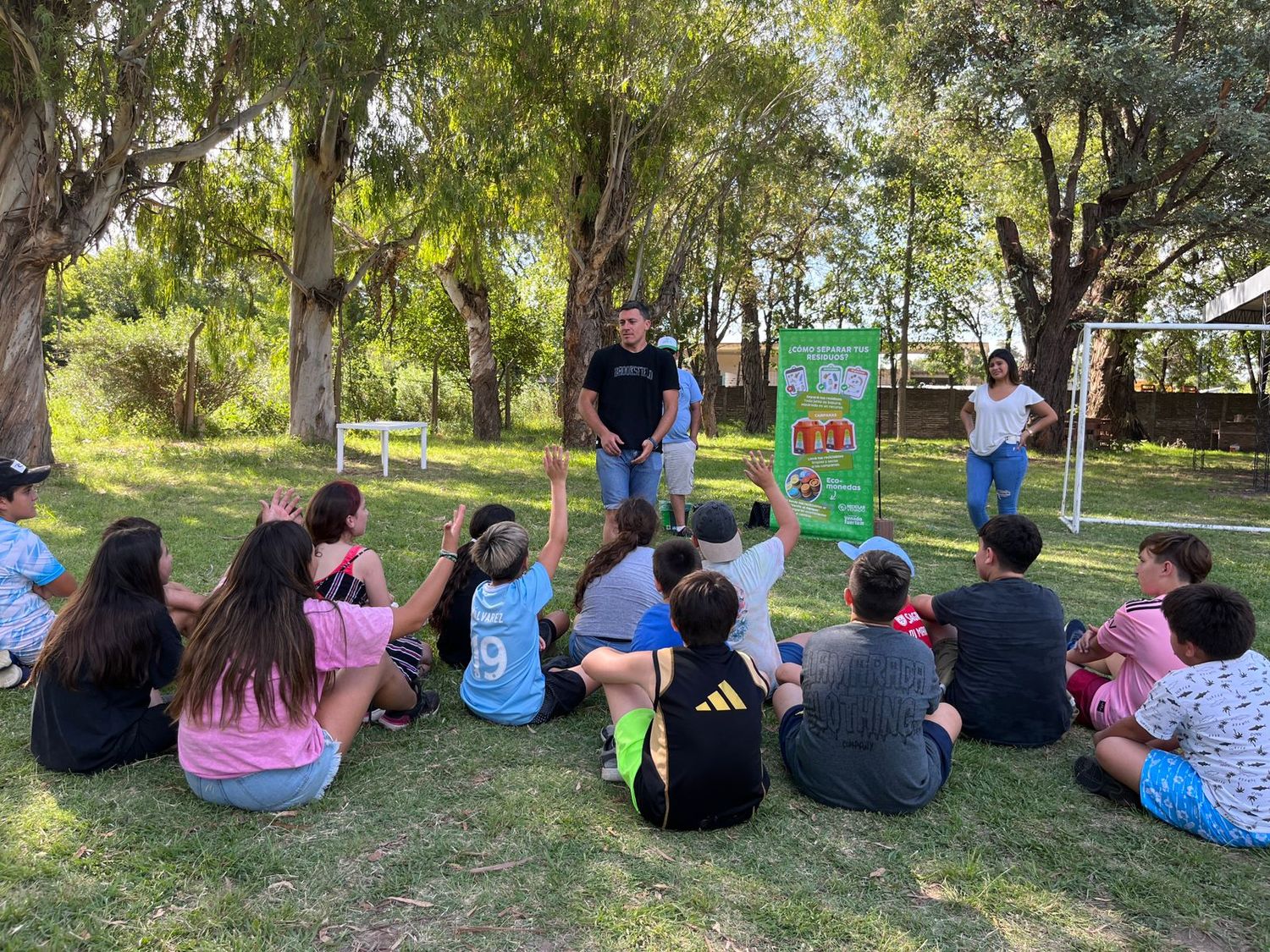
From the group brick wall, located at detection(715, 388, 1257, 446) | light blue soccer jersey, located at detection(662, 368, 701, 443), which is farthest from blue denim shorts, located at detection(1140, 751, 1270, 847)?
brick wall, located at detection(715, 388, 1257, 446)

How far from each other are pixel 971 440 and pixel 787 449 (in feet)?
5.43

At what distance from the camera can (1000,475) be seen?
277 inches

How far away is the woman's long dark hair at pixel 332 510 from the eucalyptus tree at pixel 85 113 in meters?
7.03

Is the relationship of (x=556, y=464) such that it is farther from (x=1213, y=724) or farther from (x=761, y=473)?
(x=1213, y=724)

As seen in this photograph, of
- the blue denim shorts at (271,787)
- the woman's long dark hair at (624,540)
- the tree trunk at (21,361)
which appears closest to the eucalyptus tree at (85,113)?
the tree trunk at (21,361)

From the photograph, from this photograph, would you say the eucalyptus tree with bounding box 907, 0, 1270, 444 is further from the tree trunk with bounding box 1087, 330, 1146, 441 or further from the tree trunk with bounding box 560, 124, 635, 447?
the tree trunk with bounding box 560, 124, 635, 447

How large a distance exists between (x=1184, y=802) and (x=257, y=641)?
3068mm

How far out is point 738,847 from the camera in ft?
9.25

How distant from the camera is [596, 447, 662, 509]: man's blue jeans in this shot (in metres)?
6.02

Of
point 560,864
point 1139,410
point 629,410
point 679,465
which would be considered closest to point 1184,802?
point 560,864

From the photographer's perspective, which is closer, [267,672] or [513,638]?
[267,672]

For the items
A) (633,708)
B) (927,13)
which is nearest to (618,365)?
(633,708)

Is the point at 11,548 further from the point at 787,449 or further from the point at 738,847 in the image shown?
the point at 787,449

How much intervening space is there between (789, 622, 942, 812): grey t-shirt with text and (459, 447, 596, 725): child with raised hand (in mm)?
1173
